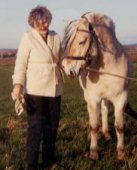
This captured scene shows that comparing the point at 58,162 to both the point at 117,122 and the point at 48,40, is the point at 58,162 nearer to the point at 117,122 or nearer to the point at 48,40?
the point at 117,122

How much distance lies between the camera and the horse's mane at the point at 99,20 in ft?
20.0

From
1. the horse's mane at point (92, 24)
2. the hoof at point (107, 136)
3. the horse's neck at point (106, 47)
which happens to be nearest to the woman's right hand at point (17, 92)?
the horse's mane at point (92, 24)

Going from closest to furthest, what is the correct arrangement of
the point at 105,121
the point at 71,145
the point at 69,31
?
the point at 69,31, the point at 71,145, the point at 105,121

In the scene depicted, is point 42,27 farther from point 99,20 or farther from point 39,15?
point 99,20

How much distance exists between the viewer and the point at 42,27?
18.4ft

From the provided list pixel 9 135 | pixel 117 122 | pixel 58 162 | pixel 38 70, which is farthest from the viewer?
pixel 9 135

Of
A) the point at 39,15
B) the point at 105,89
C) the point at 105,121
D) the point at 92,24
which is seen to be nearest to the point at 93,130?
the point at 105,89

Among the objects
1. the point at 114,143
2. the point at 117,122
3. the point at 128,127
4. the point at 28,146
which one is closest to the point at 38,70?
the point at 28,146

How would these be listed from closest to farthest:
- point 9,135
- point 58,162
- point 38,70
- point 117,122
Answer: point 38,70 → point 58,162 → point 117,122 → point 9,135

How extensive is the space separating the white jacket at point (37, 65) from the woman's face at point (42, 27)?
6 centimetres

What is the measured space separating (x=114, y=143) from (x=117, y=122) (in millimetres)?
556

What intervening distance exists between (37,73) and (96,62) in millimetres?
971

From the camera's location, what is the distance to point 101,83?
6.28m

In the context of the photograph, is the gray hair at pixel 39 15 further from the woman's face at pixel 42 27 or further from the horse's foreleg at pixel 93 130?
the horse's foreleg at pixel 93 130
